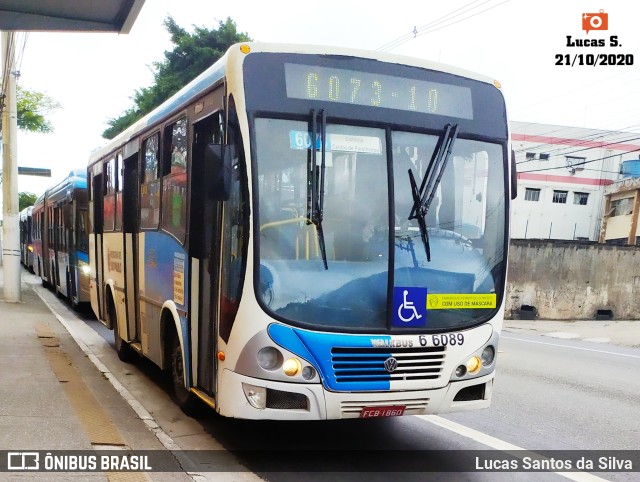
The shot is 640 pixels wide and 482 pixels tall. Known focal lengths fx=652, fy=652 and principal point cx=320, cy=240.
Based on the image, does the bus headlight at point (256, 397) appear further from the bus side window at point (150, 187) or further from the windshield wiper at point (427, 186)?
the bus side window at point (150, 187)

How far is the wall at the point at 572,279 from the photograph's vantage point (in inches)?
979

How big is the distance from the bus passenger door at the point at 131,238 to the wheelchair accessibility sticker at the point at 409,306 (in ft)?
Answer: 14.1

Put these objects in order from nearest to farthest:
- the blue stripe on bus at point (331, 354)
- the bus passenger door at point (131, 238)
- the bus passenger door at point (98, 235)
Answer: the blue stripe on bus at point (331, 354), the bus passenger door at point (131, 238), the bus passenger door at point (98, 235)

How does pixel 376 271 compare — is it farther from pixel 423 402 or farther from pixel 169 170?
pixel 169 170

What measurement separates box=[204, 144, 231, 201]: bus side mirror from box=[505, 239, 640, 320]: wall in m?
21.2

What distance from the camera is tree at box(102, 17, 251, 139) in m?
34.2

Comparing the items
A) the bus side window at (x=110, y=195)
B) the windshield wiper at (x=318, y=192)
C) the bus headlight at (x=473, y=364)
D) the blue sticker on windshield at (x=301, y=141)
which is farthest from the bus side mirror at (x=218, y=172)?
the bus side window at (x=110, y=195)

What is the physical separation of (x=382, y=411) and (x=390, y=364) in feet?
1.21

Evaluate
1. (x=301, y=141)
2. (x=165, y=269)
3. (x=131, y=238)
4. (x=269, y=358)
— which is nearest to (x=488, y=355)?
(x=269, y=358)

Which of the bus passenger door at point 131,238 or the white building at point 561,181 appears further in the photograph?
the white building at point 561,181

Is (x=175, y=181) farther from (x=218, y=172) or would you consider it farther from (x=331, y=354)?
(x=331, y=354)

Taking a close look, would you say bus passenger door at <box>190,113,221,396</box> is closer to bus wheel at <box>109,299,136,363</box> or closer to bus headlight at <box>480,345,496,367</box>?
bus headlight at <box>480,345,496,367</box>

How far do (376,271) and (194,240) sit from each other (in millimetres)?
1814

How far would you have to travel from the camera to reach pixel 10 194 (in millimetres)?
16094
